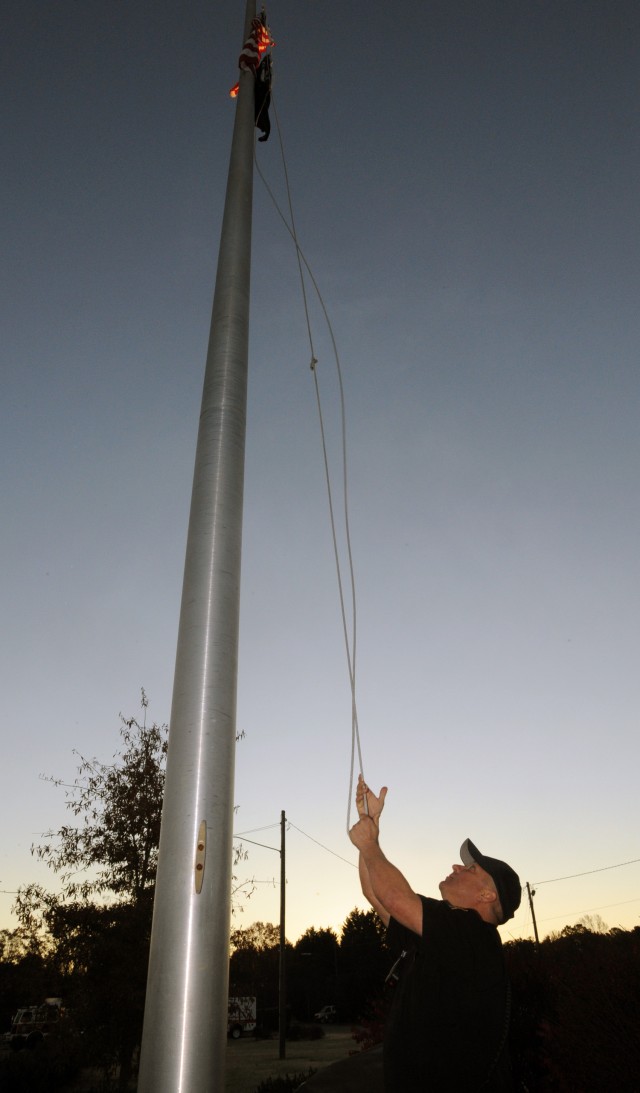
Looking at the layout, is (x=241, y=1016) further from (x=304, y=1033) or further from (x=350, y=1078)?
(x=350, y=1078)

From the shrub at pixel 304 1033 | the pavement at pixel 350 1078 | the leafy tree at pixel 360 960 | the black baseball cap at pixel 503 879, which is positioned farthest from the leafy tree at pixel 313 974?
the black baseball cap at pixel 503 879

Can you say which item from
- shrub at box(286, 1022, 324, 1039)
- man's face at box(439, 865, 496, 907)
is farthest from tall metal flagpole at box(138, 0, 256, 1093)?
shrub at box(286, 1022, 324, 1039)

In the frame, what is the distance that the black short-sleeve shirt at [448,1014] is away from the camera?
251 centimetres

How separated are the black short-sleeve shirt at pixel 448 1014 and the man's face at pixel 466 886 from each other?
0.37 m

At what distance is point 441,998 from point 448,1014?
2.2 inches

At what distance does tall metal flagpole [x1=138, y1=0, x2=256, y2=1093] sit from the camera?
170 cm

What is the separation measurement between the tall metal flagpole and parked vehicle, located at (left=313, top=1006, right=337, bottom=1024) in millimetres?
67381

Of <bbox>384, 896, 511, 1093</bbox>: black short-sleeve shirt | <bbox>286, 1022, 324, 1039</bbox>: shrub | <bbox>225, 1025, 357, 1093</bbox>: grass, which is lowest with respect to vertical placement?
<bbox>286, 1022, 324, 1039</bbox>: shrub

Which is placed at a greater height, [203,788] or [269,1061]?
[203,788]

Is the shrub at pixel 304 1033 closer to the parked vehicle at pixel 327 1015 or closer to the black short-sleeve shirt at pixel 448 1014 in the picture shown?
A: the parked vehicle at pixel 327 1015

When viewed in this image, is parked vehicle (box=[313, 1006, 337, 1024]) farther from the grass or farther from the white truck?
the grass

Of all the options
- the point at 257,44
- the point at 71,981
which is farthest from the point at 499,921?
the point at 71,981

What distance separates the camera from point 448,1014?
8.39ft

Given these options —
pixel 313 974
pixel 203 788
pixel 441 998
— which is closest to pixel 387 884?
pixel 441 998
